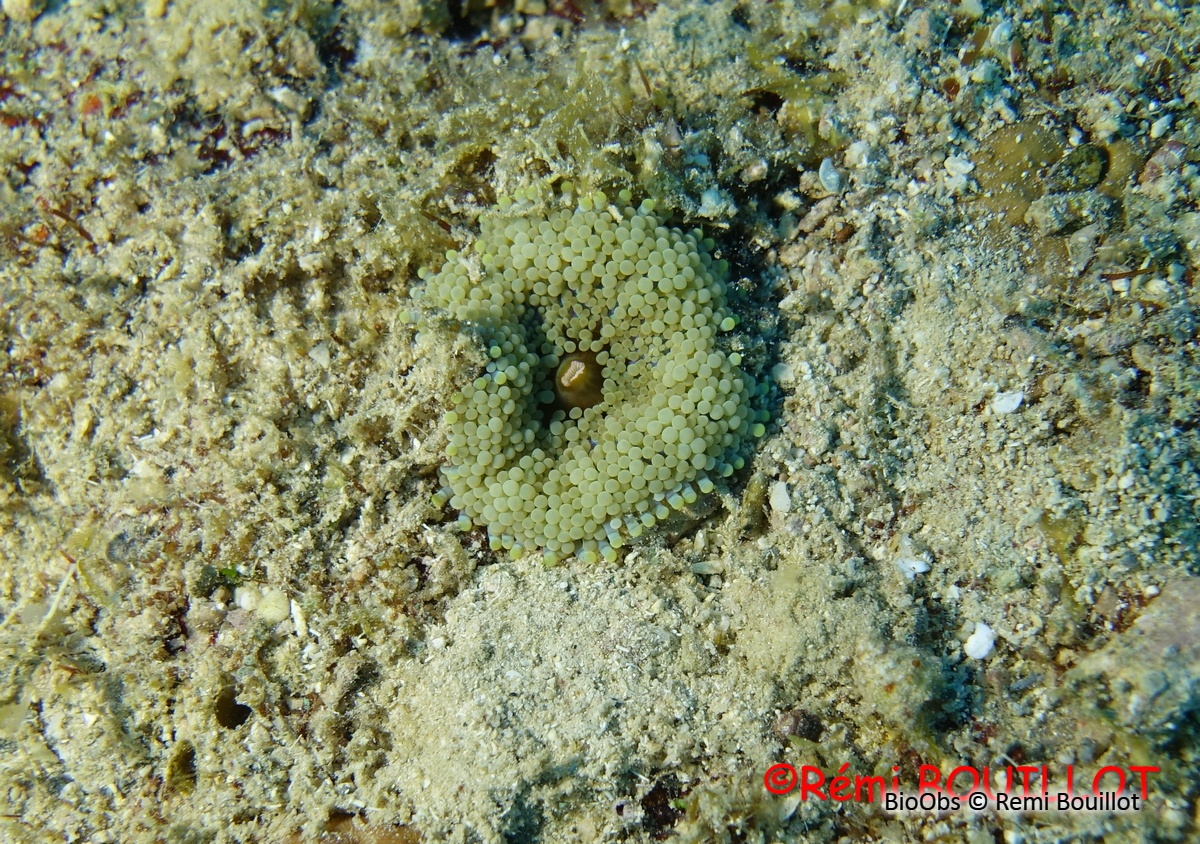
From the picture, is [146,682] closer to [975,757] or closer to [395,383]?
[395,383]

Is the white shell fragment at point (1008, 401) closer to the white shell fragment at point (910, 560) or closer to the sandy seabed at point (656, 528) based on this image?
the sandy seabed at point (656, 528)

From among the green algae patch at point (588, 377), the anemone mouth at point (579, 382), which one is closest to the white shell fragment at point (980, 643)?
the green algae patch at point (588, 377)

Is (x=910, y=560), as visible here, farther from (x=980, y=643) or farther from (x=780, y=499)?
(x=780, y=499)

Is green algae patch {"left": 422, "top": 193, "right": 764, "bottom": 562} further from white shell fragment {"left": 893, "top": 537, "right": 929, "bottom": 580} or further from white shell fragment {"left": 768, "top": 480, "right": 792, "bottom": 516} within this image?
white shell fragment {"left": 893, "top": 537, "right": 929, "bottom": 580}

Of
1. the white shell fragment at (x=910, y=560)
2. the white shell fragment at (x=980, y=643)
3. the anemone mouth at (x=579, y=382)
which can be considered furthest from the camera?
the anemone mouth at (x=579, y=382)

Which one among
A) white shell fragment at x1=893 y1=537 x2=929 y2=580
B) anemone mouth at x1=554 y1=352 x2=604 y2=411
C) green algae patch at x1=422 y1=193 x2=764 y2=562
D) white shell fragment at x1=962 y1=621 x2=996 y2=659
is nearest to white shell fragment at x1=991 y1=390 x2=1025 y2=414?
white shell fragment at x1=893 y1=537 x2=929 y2=580

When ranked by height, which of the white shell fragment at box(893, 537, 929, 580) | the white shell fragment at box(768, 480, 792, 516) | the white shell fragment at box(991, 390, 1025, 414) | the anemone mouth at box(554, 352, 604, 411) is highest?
the anemone mouth at box(554, 352, 604, 411)
